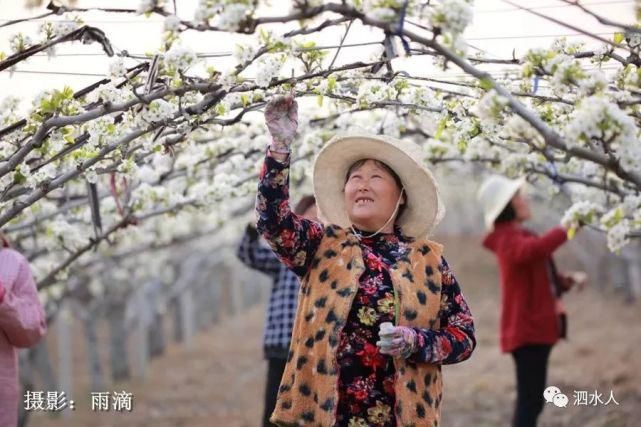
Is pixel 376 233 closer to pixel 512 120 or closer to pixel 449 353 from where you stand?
pixel 449 353

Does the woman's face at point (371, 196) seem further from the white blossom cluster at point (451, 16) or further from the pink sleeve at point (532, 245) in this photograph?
the pink sleeve at point (532, 245)

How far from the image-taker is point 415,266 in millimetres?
3621

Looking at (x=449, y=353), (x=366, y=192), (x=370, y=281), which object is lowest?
(x=449, y=353)

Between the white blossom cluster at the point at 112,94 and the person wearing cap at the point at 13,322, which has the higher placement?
the white blossom cluster at the point at 112,94

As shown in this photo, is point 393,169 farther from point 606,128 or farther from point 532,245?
point 532,245

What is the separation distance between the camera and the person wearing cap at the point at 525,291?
6059mm

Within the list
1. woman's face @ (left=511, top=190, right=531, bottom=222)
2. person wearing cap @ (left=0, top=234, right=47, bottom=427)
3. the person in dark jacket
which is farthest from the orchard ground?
person wearing cap @ (left=0, top=234, right=47, bottom=427)

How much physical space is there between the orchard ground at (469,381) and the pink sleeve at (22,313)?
5877mm

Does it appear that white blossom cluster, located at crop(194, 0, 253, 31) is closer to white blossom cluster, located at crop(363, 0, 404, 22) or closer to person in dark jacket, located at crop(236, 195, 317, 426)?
white blossom cluster, located at crop(363, 0, 404, 22)

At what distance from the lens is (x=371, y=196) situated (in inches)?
148

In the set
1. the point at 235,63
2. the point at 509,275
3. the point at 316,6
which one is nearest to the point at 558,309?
the point at 509,275

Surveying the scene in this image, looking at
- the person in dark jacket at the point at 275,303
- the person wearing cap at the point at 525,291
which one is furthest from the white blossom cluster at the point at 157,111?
the person wearing cap at the point at 525,291

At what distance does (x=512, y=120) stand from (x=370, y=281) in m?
0.90

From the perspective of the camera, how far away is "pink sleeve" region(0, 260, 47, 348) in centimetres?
432
